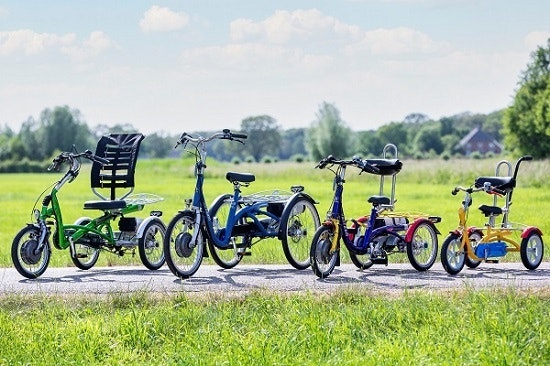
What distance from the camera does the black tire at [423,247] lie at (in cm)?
1128

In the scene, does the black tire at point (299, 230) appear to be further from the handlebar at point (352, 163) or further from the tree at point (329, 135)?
the tree at point (329, 135)

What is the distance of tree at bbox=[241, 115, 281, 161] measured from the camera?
156m

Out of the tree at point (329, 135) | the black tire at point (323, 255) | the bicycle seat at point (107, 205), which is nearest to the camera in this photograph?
the black tire at point (323, 255)

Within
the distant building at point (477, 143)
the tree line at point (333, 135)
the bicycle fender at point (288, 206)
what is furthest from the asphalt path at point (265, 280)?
the distant building at point (477, 143)

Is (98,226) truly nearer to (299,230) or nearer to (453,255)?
(299,230)

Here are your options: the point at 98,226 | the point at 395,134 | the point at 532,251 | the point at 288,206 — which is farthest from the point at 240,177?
the point at 395,134

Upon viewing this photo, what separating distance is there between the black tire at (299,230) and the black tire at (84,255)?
2394 mm

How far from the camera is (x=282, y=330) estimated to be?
812 cm

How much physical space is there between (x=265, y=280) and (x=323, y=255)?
2.30 feet

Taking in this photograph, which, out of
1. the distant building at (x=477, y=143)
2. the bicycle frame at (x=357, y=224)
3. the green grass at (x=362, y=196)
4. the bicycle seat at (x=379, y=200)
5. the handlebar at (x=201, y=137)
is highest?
the distant building at (x=477, y=143)

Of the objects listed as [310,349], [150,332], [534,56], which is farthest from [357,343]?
[534,56]

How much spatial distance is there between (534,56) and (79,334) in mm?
73962

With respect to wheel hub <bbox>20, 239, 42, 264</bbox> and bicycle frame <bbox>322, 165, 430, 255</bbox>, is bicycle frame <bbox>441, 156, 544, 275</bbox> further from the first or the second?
wheel hub <bbox>20, 239, 42, 264</bbox>

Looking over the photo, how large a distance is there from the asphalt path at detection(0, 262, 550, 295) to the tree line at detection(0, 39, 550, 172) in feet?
177
